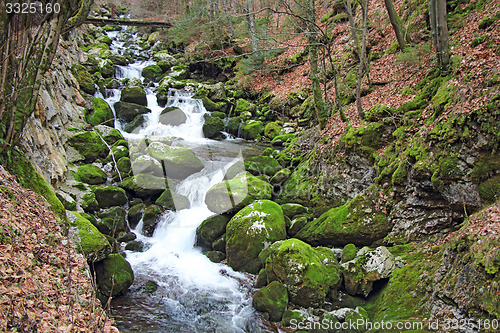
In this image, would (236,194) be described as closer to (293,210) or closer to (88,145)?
(293,210)

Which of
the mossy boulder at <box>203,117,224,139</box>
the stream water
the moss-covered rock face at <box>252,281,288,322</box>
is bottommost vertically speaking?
the stream water

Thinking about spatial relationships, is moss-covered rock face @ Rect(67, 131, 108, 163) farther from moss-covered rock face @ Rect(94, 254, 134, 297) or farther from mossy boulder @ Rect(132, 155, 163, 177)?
moss-covered rock face @ Rect(94, 254, 134, 297)

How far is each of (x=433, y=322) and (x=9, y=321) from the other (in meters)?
5.49

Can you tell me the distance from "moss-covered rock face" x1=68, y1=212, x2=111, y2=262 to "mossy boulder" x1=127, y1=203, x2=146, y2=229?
9.81 feet

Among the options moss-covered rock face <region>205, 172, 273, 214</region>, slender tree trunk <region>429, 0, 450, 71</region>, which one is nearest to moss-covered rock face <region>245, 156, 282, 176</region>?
moss-covered rock face <region>205, 172, 273, 214</region>

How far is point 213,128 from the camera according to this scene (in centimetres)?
1712

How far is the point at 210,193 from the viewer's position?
9.61 metres

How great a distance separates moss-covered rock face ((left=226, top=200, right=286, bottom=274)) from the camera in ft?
24.8

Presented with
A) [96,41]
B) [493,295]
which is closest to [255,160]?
[493,295]

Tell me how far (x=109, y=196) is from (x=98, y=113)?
707 centimetres

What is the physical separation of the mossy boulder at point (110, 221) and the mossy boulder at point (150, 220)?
58 cm

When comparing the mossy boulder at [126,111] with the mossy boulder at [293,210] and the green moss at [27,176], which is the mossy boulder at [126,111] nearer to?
the green moss at [27,176]

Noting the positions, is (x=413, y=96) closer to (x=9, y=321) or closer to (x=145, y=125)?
(x=9, y=321)

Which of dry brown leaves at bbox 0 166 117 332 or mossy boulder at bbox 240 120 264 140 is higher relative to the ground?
mossy boulder at bbox 240 120 264 140
